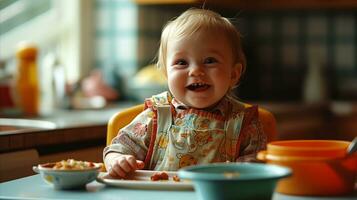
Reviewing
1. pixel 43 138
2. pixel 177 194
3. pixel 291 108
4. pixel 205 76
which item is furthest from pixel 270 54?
pixel 177 194

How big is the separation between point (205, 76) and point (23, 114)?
1.45 metres

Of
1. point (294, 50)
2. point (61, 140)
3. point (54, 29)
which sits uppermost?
point (54, 29)

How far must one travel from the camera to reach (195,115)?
5.34 feet

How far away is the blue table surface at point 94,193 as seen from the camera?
1227 mm

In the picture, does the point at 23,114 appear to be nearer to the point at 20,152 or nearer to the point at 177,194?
the point at 20,152

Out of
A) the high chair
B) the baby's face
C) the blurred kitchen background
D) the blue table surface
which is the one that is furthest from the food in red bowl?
the blurred kitchen background

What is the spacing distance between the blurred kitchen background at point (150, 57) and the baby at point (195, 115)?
0.77 meters

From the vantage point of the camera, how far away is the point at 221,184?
1.09 meters

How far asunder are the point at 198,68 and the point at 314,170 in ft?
1.44

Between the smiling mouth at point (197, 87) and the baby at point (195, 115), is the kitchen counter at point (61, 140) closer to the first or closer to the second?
the baby at point (195, 115)

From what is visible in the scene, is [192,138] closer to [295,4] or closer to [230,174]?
[230,174]

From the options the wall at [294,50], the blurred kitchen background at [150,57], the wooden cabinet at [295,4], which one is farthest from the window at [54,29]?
the wooden cabinet at [295,4]

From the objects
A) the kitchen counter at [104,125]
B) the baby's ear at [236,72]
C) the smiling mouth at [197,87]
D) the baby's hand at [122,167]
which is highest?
the baby's ear at [236,72]

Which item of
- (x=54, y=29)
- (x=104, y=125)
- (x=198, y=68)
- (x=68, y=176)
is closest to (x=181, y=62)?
(x=198, y=68)
